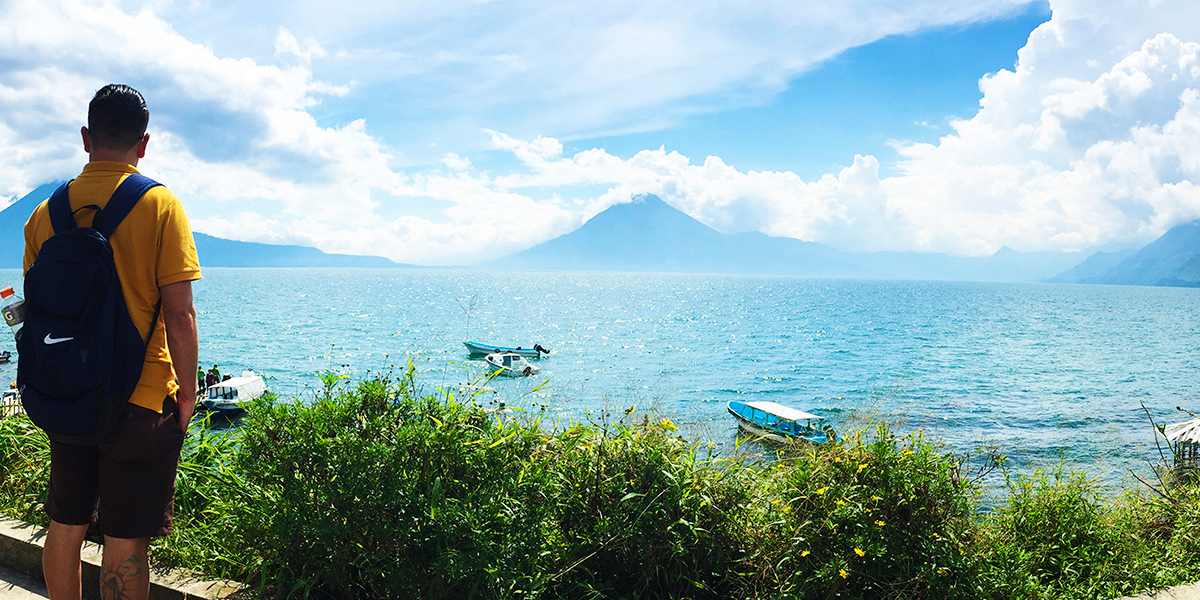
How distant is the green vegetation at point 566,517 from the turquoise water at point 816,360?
117cm

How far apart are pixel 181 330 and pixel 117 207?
53 cm

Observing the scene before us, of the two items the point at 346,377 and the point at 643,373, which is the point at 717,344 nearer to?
the point at 643,373

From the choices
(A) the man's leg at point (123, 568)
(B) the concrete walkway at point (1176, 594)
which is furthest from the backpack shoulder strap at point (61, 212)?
(B) the concrete walkway at point (1176, 594)

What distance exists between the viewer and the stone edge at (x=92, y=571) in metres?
3.14

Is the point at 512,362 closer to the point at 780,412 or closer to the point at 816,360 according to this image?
the point at 780,412

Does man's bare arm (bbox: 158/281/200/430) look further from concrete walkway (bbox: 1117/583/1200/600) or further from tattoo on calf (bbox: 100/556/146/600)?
concrete walkway (bbox: 1117/583/1200/600)

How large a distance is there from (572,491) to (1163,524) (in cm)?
453

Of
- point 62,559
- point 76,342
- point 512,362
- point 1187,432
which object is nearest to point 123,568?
point 62,559

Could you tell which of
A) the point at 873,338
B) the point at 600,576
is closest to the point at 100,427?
the point at 600,576

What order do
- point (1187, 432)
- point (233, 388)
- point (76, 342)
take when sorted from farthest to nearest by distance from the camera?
point (233, 388)
point (1187, 432)
point (76, 342)

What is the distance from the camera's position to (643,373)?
47.5 meters

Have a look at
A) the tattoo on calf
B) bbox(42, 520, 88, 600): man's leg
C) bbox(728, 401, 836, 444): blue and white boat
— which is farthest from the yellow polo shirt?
bbox(728, 401, 836, 444): blue and white boat

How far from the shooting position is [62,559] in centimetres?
273

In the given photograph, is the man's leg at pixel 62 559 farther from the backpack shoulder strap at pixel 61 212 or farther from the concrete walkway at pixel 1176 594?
the concrete walkway at pixel 1176 594
